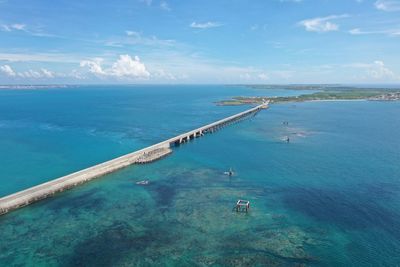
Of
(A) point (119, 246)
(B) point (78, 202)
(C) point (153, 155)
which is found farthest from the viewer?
(C) point (153, 155)

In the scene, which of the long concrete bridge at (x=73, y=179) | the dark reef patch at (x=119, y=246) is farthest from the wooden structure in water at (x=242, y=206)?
the long concrete bridge at (x=73, y=179)

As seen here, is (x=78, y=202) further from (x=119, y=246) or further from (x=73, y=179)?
(x=119, y=246)

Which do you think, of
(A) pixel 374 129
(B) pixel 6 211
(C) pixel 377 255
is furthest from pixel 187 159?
(A) pixel 374 129

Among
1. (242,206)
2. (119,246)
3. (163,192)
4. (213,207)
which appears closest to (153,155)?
(163,192)

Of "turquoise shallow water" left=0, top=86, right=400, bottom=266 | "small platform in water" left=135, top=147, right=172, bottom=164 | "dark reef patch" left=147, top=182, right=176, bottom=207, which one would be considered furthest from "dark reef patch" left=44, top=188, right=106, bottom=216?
"small platform in water" left=135, top=147, right=172, bottom=164

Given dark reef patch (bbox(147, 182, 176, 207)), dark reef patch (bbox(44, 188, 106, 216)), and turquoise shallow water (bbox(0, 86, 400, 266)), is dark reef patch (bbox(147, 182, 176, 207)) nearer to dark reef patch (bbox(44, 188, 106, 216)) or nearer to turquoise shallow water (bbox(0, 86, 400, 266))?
turquoise shallow water (bbox(0, 86, 400, 266))

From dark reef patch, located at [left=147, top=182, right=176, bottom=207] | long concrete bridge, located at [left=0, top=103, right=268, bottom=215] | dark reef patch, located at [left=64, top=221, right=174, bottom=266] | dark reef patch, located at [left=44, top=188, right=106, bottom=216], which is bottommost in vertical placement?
dark reef patch, located at [left=64, top=221, right=174, bottom=266]

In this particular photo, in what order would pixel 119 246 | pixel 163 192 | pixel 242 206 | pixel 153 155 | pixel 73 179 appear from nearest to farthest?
pixel 119 246
pixel 242 206
pixel 163 192
pixel 73 179
pixel 153 155
